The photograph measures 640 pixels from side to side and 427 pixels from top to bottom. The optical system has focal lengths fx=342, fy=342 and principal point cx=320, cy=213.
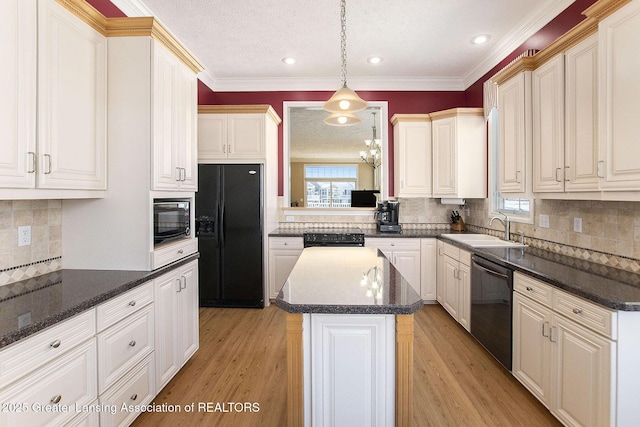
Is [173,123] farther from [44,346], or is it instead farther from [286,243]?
[286,243]

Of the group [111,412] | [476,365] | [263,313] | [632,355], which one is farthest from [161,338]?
[632,355]

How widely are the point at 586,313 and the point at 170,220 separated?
260 cm

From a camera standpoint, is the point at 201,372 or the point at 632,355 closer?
the point at 632,355

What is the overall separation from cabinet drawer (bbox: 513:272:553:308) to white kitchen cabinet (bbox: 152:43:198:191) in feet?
8.14

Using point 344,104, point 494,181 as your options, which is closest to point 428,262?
point 494,181

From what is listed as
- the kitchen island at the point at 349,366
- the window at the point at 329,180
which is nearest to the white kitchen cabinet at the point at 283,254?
the kitchen island at the point at 349,366

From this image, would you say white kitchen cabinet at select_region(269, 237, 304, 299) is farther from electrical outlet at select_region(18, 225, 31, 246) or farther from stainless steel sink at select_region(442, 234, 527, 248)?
electrical outlet at select_region(18, 225, 31, 246)

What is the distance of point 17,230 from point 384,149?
3.94 metres

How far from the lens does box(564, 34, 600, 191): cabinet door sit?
2.00 meters

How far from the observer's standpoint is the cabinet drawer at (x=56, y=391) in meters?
1.25

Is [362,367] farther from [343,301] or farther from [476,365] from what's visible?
[476,365]

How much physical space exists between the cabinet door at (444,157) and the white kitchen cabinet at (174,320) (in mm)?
3007

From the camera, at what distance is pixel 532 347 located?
7.29 ft

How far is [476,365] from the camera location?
9.06 feet
